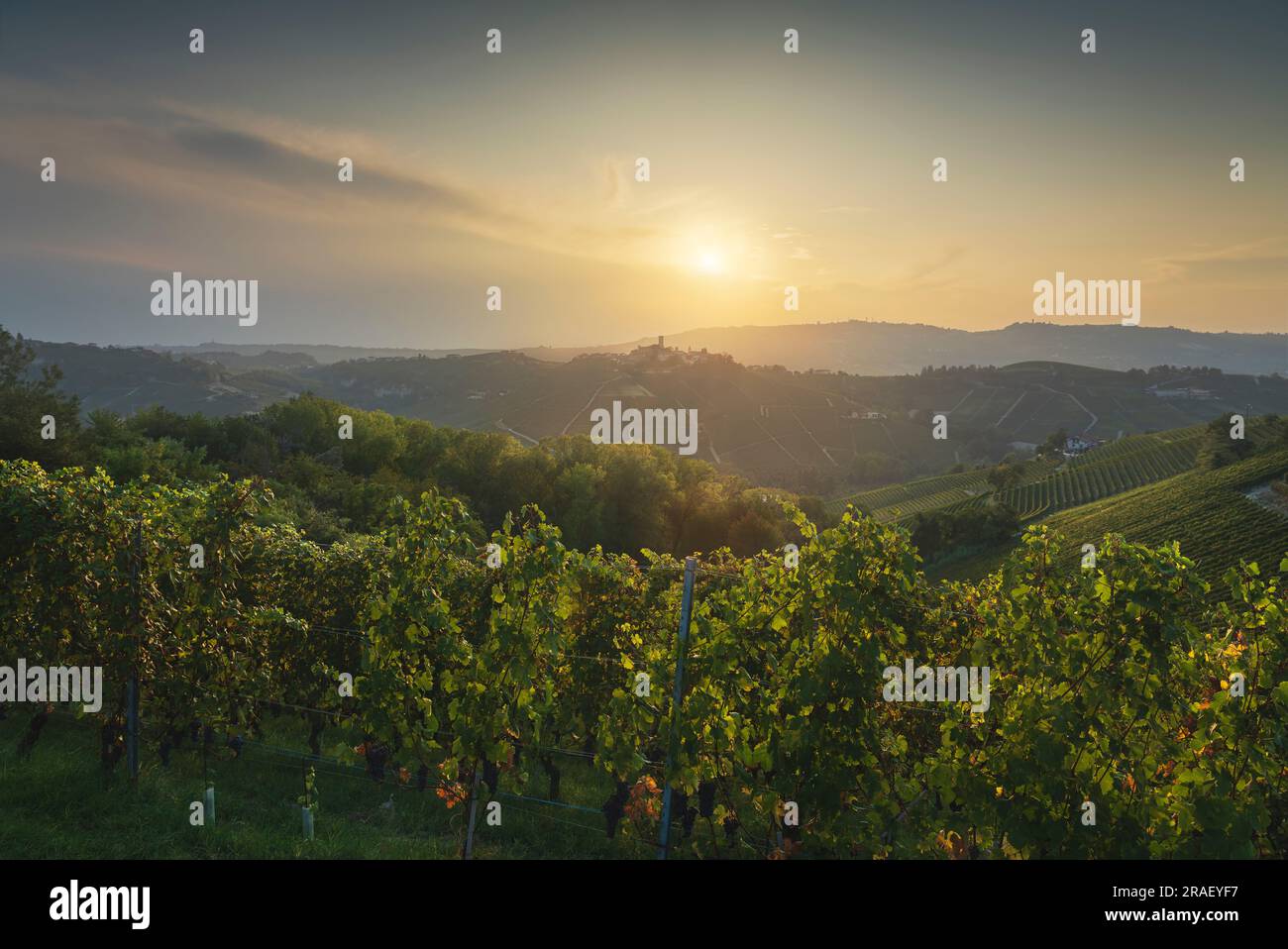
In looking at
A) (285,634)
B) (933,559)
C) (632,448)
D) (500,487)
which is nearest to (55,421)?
(500,487)

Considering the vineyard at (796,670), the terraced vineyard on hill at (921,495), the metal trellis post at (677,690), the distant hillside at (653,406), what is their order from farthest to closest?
the distant hillside at (653,406) → the terraced vineyard on hill at (921,495) → the metal trellis post at (677,690) → the vineyard at (796,670)

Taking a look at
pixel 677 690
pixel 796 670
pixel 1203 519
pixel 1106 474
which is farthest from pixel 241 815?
pixel 1106 474

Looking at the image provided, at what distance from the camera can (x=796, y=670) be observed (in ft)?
25.2

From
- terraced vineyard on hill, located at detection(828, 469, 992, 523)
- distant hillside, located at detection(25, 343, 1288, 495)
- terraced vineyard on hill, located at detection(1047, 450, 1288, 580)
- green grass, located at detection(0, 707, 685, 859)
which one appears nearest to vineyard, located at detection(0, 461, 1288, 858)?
green grass, located at detection(0, 707, 685, 859)

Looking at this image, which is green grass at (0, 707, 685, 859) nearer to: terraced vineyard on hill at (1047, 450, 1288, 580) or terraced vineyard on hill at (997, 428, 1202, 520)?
terraced vineyard on hill at (1047, 450, 1288, 580)

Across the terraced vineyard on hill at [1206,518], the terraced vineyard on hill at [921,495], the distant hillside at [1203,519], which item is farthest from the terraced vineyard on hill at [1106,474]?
the terraced vineyard on hill at [1206,518]

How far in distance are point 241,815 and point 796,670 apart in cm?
725

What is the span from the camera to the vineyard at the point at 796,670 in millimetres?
6508

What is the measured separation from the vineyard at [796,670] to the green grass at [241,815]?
0.53 metres

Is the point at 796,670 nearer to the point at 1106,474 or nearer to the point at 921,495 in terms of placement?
the point at 1106,474

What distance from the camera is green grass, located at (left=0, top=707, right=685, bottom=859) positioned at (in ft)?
25.9

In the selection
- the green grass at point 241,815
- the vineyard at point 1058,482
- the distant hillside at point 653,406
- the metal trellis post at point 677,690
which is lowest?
the green grass at point 241,815

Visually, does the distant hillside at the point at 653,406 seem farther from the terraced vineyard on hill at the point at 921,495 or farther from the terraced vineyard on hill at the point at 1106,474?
the terraced vineyard on hill at the point at 1106,474
